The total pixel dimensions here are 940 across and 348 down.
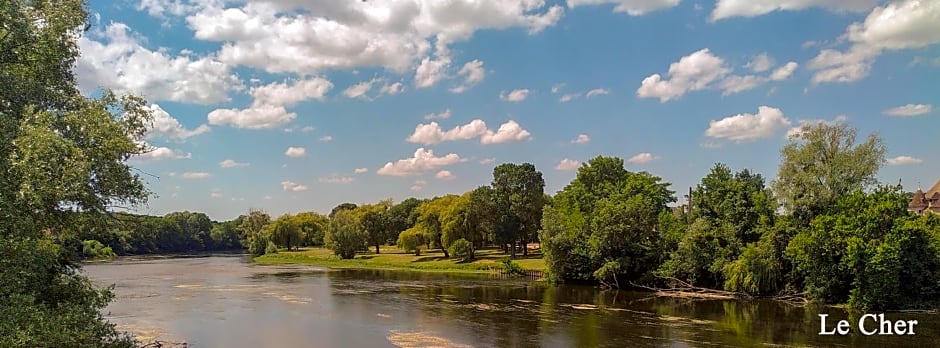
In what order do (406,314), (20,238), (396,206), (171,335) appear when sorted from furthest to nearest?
1. (396,206)
2. (406,314)
3. (171,335)
4. (20,238)

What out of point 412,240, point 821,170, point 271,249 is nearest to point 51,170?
point 821,170

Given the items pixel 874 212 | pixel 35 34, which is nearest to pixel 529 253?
pixel 874 212

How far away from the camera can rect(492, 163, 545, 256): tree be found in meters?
69.8

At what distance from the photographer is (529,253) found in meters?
74.6

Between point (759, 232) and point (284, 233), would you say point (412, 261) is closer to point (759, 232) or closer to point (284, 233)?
point (284, 233)

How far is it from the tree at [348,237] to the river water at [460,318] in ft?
113

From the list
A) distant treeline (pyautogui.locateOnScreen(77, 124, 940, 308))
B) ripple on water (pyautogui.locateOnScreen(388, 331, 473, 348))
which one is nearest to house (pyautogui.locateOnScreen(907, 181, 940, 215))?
distant treeline (pyautogui.locateOnScreen(77, 124, 940, 308))

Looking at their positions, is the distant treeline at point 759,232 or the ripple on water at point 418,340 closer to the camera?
the ripple on water at point 418,340

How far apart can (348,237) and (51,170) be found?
237ft

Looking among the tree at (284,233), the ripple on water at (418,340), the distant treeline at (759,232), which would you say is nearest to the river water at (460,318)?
the ripple on water at (418,340)

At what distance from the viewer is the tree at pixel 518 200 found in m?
69.8

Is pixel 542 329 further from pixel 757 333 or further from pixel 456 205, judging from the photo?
pixel 456 205

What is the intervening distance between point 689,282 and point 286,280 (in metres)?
30.4

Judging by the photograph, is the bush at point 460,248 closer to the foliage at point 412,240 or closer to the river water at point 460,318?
the foliage at point 412,240
